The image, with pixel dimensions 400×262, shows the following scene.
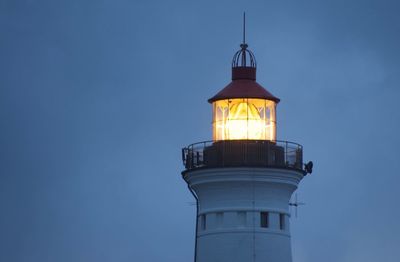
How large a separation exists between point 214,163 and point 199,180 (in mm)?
593

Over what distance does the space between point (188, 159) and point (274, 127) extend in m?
2.06

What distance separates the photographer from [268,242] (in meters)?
51.1

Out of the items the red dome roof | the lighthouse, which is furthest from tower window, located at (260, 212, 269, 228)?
the red dome roof

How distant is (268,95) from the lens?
51.4 m

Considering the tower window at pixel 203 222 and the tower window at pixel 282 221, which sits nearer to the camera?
the tower window at pixel 282 221

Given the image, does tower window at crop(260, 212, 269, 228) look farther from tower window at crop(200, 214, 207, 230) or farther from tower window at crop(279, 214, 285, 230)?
tower window at crop(200, 214, 207, 230)

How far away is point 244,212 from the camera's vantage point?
51.1 m

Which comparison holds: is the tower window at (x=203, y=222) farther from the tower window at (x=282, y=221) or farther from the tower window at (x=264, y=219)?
the tower window at (x=282, y=221)

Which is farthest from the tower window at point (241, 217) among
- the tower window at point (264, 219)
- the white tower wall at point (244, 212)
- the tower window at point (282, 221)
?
the tower window at point (282, 221)

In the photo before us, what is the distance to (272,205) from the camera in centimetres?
5131

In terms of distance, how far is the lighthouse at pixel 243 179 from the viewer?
50.9 metres

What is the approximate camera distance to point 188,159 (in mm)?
Result: 51594

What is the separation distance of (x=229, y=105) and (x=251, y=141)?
1056mm

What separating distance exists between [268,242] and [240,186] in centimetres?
138
